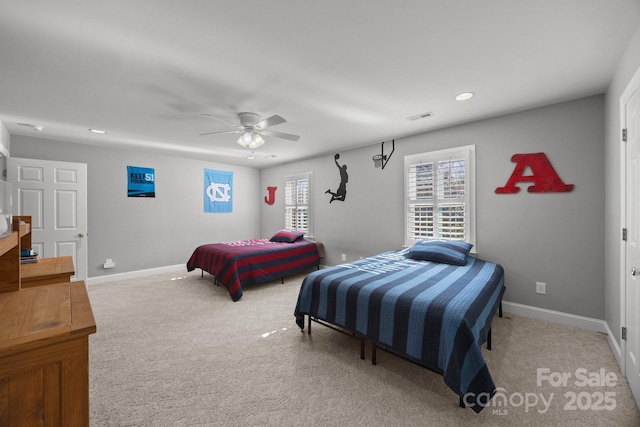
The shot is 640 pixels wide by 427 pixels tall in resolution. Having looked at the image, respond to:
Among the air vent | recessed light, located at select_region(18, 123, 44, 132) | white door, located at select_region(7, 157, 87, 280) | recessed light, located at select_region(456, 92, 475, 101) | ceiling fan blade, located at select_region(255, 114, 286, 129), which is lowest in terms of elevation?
white door, located at select_region(7, 157, 87, 280)

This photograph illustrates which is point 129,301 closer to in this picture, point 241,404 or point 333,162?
point 241,404

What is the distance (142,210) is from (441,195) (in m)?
5.31

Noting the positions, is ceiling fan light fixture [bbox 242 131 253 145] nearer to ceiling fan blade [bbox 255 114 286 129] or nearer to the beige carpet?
ceiling fan blade [bbox 255 114 286 129]

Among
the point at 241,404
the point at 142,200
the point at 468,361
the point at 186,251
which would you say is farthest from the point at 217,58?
the point at 186,251

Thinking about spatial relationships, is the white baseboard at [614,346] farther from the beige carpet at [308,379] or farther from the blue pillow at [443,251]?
the blue pillow at [443,251]

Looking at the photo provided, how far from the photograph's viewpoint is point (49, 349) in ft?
2.90

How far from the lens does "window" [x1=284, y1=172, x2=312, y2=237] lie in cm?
569

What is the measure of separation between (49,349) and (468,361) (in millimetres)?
2021

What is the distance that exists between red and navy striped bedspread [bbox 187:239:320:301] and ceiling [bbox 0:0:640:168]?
2.02 metres

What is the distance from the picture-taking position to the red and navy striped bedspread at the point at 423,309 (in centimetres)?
164

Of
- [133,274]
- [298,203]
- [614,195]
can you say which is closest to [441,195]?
[614,195]

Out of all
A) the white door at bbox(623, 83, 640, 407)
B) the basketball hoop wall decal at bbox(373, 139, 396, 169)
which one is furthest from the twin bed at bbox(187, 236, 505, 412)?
the basketball hoop wall decal at bbox(373, 139, 396, 169)

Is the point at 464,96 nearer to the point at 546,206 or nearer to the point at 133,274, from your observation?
the point at 546,206

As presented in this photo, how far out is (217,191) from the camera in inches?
241
